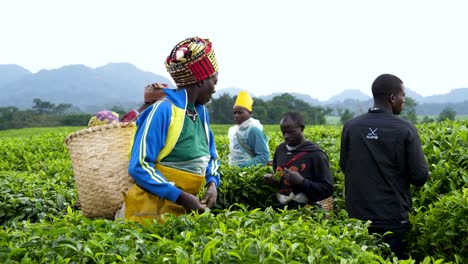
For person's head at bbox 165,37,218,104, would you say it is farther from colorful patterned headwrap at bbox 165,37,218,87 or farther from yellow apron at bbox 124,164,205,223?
yellow apron at bbox 124,164,205,223

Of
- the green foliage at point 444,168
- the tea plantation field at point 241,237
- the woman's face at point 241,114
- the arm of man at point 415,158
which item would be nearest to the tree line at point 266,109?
the woman's face at point 241,114

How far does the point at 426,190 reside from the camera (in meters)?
4.85

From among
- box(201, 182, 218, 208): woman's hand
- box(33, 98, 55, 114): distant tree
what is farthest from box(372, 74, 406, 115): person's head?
box(33, 98, 55, 114): distant tree

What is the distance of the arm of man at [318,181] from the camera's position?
4.54 m

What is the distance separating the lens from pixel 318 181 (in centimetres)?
463

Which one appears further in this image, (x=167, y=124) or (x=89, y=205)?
(x=89, y=205)

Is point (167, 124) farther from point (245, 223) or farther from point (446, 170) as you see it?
point (446, 170)

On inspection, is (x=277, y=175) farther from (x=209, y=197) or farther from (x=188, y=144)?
(x=188, y=144)

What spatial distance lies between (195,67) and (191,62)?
0.13 ft

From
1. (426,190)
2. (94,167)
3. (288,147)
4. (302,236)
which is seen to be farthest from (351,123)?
(94,167)

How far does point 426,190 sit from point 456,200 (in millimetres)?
882

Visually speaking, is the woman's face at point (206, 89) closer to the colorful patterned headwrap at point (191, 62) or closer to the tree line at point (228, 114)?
the colorful patterned headwrap at point (191, 62)

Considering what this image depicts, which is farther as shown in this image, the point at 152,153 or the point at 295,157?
the point at 295,157

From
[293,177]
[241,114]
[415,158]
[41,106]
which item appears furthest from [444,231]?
[41,106]
